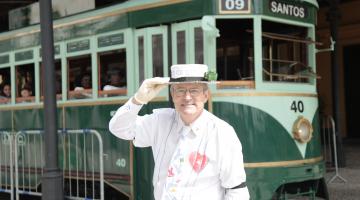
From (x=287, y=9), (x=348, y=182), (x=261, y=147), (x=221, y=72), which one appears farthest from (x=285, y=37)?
(x=348, y=182)

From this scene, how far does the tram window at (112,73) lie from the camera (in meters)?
6.87

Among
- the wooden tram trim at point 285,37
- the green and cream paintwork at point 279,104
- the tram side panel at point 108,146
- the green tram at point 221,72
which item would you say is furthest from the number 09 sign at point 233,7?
the tram side panel at point 108,146

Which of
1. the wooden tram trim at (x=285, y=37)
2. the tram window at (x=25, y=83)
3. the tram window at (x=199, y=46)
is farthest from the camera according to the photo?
the tram window at (x=25, y=83)

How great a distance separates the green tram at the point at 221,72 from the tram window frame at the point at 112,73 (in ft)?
→ 0.04

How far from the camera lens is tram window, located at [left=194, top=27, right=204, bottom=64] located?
20.2 ft

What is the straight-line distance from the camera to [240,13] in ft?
20.1

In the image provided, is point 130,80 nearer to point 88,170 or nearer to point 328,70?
point 88,170

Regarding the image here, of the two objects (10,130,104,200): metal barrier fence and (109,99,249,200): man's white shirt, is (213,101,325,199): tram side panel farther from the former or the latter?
(109,99,249,200): man's white shirt

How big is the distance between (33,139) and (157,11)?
119 inches

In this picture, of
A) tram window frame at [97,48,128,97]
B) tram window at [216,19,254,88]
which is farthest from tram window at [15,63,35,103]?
tram window at [216,19,254,88]

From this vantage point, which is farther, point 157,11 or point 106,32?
point 106,32

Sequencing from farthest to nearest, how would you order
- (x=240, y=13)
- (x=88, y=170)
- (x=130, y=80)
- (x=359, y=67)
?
(x=359, y=67)
(x=88, y=170)
(x=130, y=80)
(x=240, y=13)

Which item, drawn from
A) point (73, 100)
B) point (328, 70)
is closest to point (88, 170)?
point (73, 100)

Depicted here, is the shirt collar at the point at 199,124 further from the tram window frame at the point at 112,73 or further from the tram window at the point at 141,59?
the tram window frame at the point at 112,73
